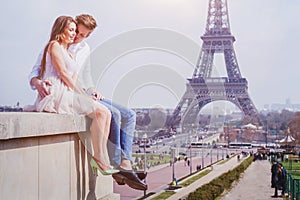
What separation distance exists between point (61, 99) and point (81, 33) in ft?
1.59

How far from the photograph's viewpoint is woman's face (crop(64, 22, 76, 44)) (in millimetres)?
2557

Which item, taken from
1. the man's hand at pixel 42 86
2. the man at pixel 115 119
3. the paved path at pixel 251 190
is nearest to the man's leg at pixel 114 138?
the man at pixel 115 119

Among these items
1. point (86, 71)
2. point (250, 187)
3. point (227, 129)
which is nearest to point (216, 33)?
point (227, 129)

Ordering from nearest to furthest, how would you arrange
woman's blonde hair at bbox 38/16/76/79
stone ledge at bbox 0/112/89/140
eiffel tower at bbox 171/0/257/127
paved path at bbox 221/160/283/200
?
stone ledge at bbox 0/112/89/140
woman's blonde hair at bbox 38/16/76/79
paved path at bbox 221/160/283/200
eiffel tower at bbox 171/0/257/127

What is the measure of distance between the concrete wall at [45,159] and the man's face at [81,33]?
1.77 feet

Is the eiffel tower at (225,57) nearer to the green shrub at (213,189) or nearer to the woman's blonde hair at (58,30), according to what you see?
the green shrub at (213,189)

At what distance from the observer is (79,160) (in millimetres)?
2521

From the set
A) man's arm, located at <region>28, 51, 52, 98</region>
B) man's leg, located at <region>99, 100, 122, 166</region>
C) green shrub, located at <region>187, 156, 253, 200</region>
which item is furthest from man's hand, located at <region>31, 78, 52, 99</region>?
green shrub, located at <region>187, 156, 253, 200</region>

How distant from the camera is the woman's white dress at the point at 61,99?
241 cm

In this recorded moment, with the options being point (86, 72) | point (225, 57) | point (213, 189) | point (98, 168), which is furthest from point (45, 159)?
point (225, 57)

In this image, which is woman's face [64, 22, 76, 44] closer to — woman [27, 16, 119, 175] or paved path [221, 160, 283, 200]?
woman [27, 16, 119, 175]

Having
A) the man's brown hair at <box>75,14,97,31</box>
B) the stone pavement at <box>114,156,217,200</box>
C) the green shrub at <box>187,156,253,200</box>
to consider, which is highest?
the man's brown hair at <box>75,14,97,31</box>

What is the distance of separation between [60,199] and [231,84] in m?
40.2

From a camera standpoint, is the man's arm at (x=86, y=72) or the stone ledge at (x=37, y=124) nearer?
the stone ledge at (x=37, y=124)
